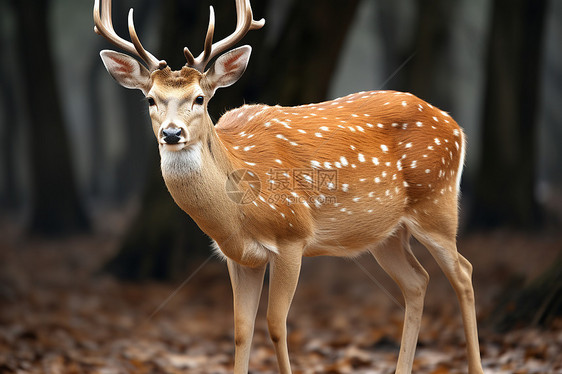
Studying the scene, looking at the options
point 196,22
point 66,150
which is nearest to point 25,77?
point 66,150

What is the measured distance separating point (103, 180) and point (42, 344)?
23579mm

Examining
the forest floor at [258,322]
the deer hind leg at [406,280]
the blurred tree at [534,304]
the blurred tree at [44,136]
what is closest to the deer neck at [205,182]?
the deer hind leg at [406,280]

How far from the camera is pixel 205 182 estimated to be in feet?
13.9

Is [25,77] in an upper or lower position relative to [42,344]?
upper

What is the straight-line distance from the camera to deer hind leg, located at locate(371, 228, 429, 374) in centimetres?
497

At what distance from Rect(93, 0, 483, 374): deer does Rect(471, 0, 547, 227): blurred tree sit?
6659 mm

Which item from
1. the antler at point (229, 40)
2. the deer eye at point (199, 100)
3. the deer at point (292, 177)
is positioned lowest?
the deer at point (292, 177)

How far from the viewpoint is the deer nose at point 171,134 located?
3.88 meters

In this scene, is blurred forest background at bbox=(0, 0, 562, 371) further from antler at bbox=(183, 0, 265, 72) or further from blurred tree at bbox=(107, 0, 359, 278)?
antler at bbox=(183, 0, 265, 72)

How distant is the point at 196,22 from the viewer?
909 centimetres

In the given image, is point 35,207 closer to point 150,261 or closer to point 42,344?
point 150,261
